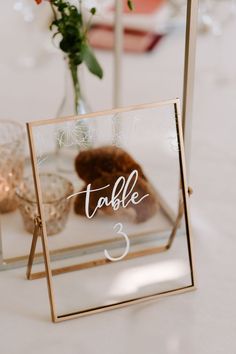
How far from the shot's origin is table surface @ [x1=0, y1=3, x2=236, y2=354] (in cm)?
104

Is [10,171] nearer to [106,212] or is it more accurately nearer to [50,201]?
[50,201]

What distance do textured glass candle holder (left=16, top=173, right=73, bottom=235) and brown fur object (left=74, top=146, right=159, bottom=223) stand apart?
0.04 meters

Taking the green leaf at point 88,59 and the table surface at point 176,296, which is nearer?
the table surface at point 176,296

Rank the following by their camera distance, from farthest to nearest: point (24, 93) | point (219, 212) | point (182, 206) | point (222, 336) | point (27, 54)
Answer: point (27, 54), point (24, 93), point (219, 212), point (182, 206), point (222, 336)

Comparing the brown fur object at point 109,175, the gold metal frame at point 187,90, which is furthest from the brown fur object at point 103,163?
the gold metal frame at point 187,90

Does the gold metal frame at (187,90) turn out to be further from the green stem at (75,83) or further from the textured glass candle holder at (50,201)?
the green stem at (75,83)

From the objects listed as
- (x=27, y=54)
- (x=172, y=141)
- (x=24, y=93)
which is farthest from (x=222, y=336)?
(x=27, y=54)

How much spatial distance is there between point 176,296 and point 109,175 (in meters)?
0.21

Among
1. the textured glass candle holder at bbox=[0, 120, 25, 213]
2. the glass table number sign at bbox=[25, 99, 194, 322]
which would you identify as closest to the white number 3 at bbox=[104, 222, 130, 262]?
the glass table number sign at bbox=[25, 99, 194, 322]

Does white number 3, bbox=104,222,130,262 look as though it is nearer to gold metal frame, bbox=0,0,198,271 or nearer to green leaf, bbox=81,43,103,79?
gold metal frame, bbox=0,0,198,271

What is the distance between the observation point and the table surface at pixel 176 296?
3.42 feet

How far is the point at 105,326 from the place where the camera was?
3.50 feet

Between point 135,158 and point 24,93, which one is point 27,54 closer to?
point 24,93

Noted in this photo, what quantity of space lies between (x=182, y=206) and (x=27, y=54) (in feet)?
2.77
